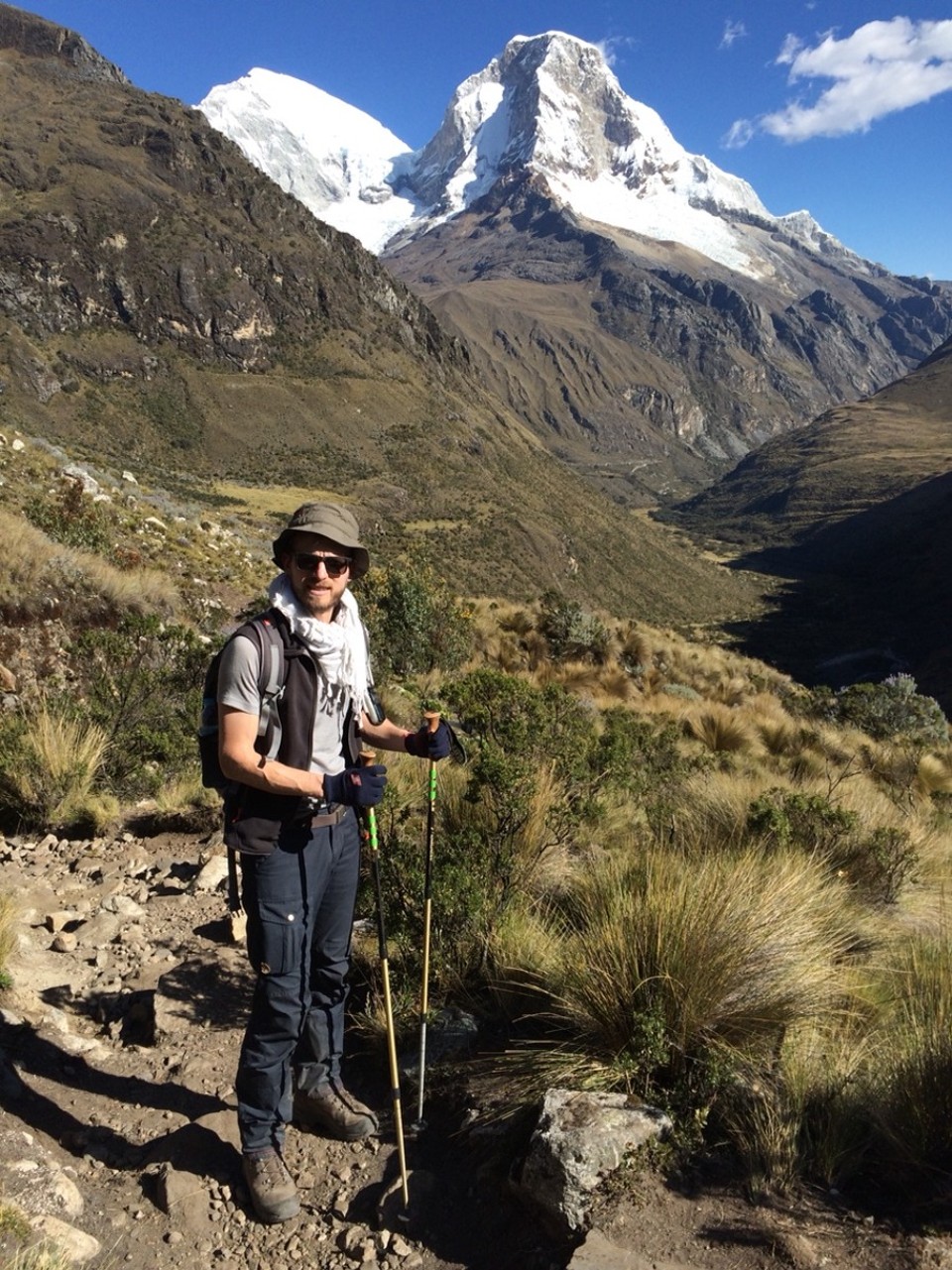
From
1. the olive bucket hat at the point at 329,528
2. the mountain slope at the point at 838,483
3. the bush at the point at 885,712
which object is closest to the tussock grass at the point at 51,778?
the olive bucket hat at the point at 329,528

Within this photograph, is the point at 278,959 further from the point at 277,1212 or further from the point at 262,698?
the point at 262,698

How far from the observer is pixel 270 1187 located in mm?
2881

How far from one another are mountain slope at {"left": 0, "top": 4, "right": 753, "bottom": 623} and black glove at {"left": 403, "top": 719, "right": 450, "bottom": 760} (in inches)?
2760

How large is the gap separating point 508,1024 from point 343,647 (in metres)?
1.88

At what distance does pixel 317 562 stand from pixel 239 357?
140 meters

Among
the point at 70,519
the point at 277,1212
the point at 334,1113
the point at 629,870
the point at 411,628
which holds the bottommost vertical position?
the point at 277,1212

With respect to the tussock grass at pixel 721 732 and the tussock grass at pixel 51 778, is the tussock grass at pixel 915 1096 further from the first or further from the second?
the tussock grass at pixel 721 732

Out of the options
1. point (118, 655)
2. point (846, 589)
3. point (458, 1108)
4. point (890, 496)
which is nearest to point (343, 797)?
point (458, 1108)

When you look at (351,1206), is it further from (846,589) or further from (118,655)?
(846,589)

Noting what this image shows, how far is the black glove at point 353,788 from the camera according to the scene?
9.22ft

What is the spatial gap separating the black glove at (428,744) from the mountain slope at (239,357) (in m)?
70.1

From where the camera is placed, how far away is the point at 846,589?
111 m

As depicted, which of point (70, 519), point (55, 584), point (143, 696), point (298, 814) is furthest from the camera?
point (70, 519)

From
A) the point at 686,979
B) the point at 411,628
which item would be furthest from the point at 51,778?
the point at 411,628
